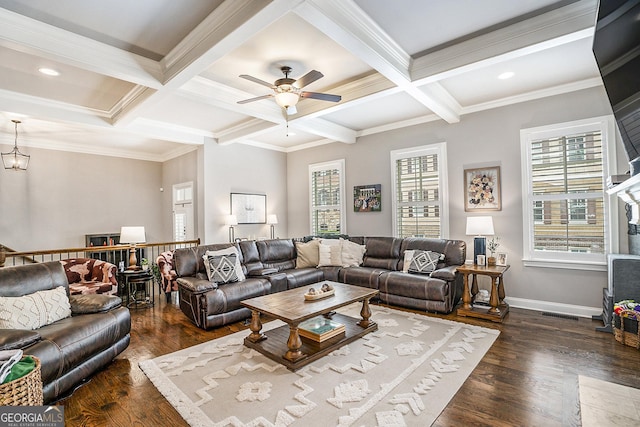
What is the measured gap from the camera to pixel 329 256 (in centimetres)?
537

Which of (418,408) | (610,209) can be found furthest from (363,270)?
(610,209)

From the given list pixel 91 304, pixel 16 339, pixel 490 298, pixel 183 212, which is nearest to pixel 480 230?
pixel 490 298

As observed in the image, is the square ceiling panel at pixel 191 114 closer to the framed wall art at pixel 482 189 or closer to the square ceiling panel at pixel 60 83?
the square ceiling panel at pixel 60 83

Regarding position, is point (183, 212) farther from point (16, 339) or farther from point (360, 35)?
point (360, 35)

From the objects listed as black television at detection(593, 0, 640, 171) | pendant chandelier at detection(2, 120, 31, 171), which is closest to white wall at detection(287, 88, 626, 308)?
black television at detection(593, 0, 640, 171)

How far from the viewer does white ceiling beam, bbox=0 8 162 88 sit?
2.50 metres

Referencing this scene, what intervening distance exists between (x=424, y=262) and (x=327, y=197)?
2808 mm

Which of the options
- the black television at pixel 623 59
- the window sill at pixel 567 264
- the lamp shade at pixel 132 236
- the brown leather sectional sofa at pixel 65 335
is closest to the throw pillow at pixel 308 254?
the lamp shade at pixel 132 236

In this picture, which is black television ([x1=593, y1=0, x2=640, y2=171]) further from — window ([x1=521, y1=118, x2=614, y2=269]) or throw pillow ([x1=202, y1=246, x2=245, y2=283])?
throw pillow ([x1=202, y1=246, x2=245, y2=283])

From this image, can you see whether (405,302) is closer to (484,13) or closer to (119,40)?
(484,13)

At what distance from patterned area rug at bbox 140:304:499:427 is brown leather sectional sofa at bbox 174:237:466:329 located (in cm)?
56

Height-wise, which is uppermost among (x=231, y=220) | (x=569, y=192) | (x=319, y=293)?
(x=569, y=192)

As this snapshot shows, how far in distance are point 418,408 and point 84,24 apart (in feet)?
13.0

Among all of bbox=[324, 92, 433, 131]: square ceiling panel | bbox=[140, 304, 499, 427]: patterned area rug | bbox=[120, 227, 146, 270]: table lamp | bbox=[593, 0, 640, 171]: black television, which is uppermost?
bbox=[324, 92, 433, 131]: square ceiling panel
